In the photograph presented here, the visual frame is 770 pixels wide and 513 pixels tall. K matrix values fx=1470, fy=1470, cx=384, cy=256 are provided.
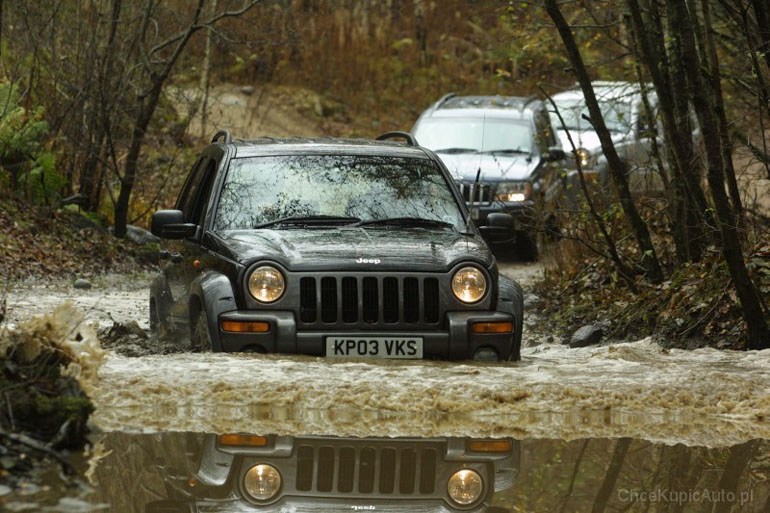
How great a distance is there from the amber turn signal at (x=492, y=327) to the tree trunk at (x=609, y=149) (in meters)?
4.06

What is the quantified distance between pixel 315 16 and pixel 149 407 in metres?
30.3

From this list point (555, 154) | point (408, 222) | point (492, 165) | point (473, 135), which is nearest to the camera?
point (408, 222)

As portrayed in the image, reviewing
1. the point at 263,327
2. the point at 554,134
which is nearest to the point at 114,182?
the point at 554,134

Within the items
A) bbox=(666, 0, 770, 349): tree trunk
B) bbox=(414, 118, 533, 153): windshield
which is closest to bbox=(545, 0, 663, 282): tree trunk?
bbox=(666, 0, 770, 349): tree trunk

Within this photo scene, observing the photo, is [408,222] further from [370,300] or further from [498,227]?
[370,300]

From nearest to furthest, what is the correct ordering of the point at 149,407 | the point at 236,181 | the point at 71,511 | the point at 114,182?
the point at 71,511
the point at 149,407
the point at 236,181
the point at 114,182

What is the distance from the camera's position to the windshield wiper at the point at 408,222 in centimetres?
941

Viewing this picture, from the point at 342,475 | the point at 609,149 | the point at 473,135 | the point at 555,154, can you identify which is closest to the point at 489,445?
the point at 342,475

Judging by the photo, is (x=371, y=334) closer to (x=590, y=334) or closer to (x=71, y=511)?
(x=71, y=511)

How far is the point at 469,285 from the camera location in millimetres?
8742

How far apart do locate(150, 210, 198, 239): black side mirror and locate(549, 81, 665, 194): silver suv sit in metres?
5.27

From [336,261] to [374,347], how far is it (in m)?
0.56

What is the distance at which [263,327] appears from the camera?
8.38m

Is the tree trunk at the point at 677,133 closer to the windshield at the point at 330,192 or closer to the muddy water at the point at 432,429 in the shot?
the windshield at the point at 330,192
